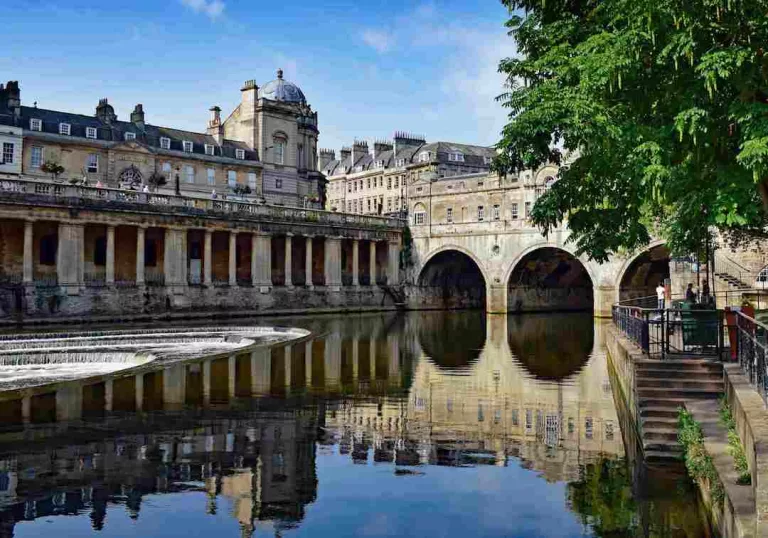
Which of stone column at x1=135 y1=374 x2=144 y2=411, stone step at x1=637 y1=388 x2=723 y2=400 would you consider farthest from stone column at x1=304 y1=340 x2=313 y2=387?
stone step at x1=637 y1=388 x2=723 y2=400

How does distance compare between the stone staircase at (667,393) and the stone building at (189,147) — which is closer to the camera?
the stone staircase at (667,393)

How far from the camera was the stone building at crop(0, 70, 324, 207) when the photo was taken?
2299 inches

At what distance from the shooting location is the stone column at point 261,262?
53625 millimetres

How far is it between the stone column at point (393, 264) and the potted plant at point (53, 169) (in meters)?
25.0

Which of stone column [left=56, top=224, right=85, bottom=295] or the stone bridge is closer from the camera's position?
stone column [left=56, top=224, right=85, bottom=295]

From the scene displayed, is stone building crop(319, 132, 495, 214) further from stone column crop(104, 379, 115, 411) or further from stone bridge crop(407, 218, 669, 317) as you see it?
stone column crop(104, 379, 115, 411)

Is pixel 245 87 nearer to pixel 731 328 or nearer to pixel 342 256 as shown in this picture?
pixel 342 256

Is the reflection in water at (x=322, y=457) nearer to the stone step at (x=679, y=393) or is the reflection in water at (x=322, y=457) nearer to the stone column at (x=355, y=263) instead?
the stone step at (x=679, y=393)

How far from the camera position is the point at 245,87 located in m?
72.1

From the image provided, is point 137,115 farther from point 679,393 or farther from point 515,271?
point 679,393

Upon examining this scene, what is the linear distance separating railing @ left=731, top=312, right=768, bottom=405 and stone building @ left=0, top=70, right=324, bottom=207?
51625 millimetres

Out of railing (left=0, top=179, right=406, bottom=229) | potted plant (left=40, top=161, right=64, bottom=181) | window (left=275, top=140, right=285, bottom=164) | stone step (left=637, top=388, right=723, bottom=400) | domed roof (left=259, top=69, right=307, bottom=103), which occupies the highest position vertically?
domed roof (left=259, top=69, right=307, bottom=103)

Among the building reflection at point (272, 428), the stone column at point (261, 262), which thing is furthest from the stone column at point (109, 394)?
the stone column at point (261, 262)

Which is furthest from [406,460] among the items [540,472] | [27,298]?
[27,298]
